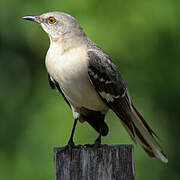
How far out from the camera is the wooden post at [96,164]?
4.05 metres

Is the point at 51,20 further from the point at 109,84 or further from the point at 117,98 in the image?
the point at 117,98

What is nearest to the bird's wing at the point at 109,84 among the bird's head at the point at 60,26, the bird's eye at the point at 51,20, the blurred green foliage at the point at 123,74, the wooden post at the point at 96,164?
the bird's head at the point at 60,26

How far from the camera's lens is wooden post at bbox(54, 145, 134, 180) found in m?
4.05

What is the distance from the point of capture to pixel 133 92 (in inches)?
298

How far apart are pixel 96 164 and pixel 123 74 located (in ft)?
12.1

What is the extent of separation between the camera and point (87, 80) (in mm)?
5324

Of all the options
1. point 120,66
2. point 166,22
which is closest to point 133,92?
point 120,66

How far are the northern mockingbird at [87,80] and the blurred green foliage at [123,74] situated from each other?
4.77 ft

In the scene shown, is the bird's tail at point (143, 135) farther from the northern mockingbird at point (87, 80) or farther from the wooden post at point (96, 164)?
the wooden post at point (96, 164)

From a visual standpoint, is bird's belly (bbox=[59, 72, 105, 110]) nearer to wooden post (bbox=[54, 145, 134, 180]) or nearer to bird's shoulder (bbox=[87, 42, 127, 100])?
bird's shoulder (bbox=[87, 42, 127, 100])

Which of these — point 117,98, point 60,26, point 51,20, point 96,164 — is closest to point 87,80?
point 117,98

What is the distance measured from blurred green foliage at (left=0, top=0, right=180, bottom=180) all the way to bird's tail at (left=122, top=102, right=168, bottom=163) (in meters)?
1.54

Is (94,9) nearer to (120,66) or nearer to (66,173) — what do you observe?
(120,66)

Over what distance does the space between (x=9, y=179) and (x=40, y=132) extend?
84cm
